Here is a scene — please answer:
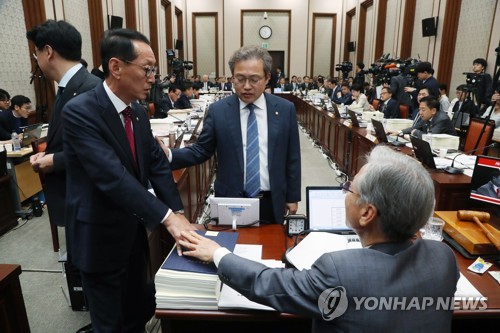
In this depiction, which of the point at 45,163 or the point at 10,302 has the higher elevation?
the point at 45,163

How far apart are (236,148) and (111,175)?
2.50 feet

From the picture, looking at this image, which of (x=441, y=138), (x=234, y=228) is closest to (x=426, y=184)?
(x=234, y=228)

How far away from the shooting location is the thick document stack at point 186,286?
3.89ft

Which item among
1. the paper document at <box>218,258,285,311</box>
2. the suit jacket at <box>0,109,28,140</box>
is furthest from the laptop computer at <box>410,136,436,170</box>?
the suit jacket at <box>0,109,28,140</box>

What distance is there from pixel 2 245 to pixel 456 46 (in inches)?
330

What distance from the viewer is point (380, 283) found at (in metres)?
0.86

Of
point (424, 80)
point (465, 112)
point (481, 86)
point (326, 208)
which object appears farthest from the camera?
point (424, 80)

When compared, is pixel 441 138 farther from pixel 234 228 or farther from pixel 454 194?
pixel 234 228

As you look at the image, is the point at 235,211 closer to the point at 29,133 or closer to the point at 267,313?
the point at 267,313

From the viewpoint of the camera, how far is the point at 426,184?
90 centimetres

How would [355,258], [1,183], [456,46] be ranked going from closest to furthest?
[355,258] < [1,183] < [456,46]

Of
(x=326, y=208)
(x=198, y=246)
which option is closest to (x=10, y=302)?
(x=198, y=246)

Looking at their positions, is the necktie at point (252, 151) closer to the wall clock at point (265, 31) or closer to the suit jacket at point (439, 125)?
the suit jacket at point (439, 125)

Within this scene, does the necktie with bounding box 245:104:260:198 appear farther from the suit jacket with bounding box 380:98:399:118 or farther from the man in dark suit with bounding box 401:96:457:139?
the suit jacket with bounding box 380:98:399:118
